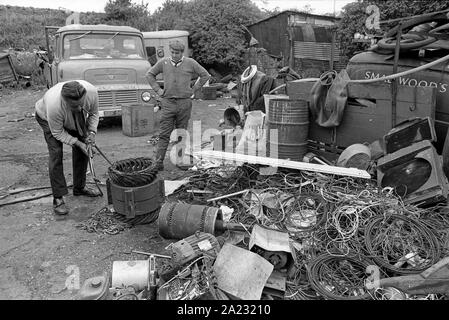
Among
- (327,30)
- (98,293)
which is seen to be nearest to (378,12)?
(327,30)

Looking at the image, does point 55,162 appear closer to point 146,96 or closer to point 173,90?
point 173,90

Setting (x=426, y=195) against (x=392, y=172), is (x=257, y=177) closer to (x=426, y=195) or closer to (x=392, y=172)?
(x=392, y=172)

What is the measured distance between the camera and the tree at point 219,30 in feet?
47.2

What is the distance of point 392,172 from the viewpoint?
3.97 metres

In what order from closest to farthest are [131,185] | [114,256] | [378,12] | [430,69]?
1. [114,256]
2. [131,185]
3. [430,69]
4. [378,12]

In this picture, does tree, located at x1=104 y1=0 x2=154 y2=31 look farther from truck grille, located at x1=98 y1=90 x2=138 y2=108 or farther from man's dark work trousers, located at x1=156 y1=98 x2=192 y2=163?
man's dark work trousers, located at x1=156 y1=98 x2=192 y2=163

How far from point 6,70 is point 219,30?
8.58 meters

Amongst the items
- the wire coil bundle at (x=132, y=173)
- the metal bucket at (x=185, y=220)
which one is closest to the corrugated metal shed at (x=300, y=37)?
the wire coil bundle at (x=132, y=173)

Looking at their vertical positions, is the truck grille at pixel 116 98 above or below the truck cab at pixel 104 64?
below

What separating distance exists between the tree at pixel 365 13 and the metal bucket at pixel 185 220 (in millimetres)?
6954

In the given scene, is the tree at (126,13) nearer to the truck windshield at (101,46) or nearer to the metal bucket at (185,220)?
the truck windshield at (101,46)

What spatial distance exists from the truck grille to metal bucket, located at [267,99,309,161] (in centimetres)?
422

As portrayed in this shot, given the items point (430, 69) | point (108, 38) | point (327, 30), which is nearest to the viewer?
point (430, 69)

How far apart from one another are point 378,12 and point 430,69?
20.4 ft
